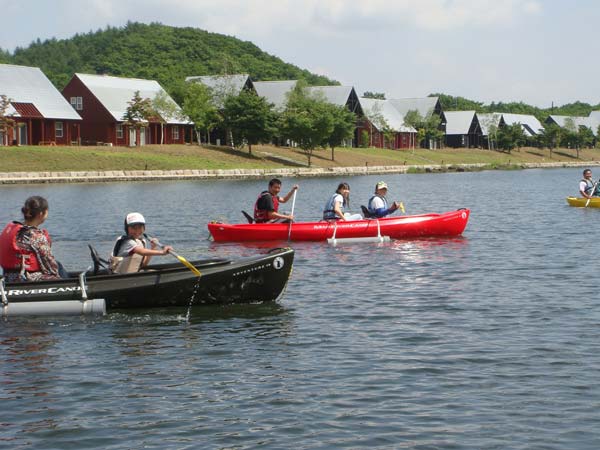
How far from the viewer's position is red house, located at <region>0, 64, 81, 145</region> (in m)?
66.9

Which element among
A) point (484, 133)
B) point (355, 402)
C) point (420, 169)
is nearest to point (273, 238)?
point (355, 402)

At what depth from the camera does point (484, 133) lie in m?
131

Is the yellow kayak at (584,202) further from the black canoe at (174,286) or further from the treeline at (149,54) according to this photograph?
the treeline at (149,54)

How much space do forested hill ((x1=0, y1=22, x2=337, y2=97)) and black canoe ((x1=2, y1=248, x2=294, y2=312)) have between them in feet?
348

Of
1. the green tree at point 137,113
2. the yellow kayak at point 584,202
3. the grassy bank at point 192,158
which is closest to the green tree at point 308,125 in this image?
the grassy bank at point 192,158

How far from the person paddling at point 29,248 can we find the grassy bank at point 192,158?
4644 centimetres

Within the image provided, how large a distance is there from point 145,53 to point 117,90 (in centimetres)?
6297

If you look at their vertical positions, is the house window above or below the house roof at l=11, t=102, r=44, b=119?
above

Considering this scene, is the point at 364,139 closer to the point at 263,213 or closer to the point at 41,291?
the point at 263,213

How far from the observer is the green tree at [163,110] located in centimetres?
7750

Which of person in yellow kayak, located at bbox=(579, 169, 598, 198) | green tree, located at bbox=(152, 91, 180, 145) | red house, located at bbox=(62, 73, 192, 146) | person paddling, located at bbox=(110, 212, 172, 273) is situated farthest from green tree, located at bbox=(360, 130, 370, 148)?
person paddling, located at bbox=(110, 212, 172, 273)

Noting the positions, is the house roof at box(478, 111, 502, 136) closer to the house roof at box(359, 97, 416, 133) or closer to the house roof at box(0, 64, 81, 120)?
the house roof at box(359, 97, 416, 133)

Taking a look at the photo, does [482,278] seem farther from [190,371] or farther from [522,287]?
[190,371]

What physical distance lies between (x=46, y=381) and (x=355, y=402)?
3.72 meters
